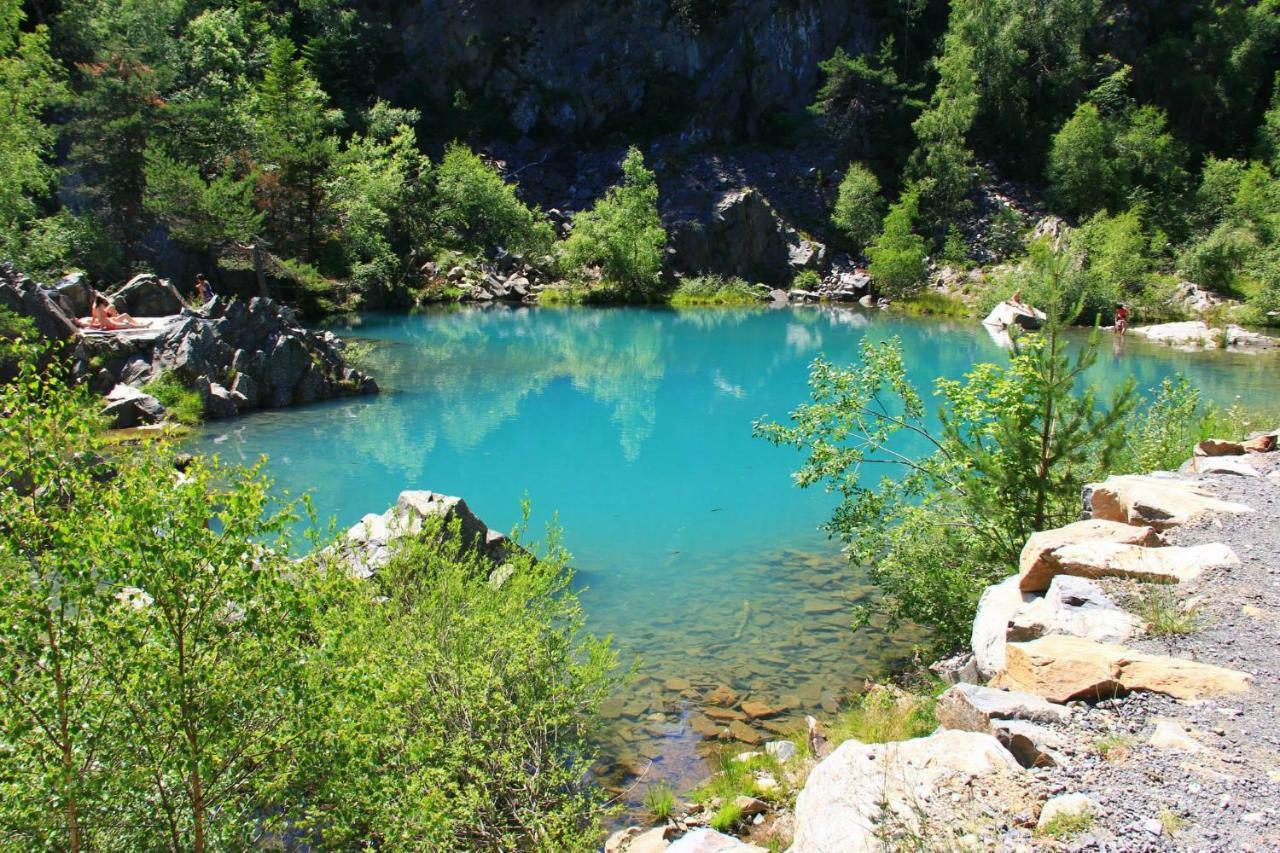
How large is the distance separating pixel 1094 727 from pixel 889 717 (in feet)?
8.51

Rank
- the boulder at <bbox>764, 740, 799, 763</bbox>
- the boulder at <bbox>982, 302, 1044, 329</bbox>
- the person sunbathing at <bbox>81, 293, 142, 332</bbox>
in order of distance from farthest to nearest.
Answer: the boulder at <bbox>982, 302, 1044, 329</bbox> < the person sunbathing at <bbox>81, 293, 142, 332</bbox> < the boulder at <bbox>764, 740, 799, 763</bbox>

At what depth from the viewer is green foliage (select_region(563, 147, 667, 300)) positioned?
53531 millimetres

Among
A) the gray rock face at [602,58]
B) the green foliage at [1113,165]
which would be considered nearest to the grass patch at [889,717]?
the green foliage at [1113,165]

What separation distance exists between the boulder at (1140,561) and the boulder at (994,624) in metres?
0.55

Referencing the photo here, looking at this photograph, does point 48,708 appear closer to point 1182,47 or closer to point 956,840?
point 956,840

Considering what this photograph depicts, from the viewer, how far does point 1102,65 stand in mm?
57875

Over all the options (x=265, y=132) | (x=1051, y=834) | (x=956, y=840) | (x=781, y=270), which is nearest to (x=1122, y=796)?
(x=1051, y=834)

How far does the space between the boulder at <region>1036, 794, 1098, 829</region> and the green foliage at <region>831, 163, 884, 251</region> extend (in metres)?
56.1

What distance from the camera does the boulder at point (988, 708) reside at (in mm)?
5246

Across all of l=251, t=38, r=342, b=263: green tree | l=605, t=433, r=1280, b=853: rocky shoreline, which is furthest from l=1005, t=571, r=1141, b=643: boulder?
l=251, t=38, r=342, b=263: green tree

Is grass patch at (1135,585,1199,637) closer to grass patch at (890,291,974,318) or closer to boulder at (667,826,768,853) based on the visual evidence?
boulder at (667,826,768,853)

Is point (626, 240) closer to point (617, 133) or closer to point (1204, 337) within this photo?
point (617, 133)

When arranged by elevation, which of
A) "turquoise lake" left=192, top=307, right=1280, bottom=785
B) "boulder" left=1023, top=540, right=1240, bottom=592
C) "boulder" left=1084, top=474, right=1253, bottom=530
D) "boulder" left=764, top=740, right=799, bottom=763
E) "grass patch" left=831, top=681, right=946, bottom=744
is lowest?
"turquoise lake" left=192, top=307, right=1280, bottom=785

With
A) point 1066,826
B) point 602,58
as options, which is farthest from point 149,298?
point 602,58
